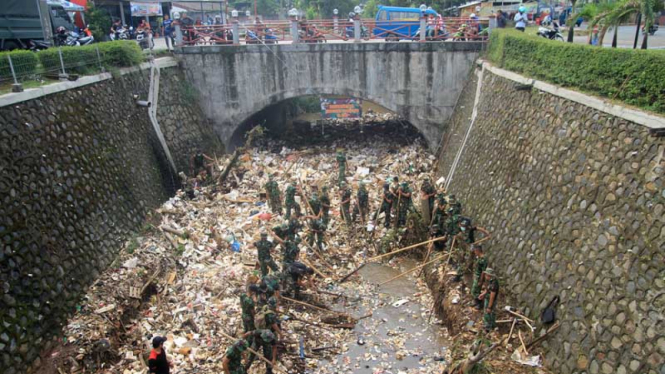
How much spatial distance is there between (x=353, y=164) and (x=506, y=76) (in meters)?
7.00

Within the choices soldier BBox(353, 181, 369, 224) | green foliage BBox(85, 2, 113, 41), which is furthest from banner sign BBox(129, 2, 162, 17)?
soldier BBox(353, 181, 369, 224)

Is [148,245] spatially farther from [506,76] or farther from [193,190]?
[506,76]

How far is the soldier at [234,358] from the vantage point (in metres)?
7.60

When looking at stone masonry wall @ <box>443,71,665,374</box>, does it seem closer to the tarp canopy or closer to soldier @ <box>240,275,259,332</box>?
soldier @ <box>240,275,259,332</box>

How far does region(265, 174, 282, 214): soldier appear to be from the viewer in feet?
50.7

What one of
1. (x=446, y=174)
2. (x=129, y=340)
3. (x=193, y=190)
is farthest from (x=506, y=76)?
(x=129, y=340)

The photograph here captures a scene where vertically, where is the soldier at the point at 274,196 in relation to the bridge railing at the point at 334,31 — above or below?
below

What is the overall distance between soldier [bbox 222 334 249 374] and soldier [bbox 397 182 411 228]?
713 cm

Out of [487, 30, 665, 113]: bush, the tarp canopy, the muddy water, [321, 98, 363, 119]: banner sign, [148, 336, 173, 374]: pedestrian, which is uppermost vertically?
the tarp canopy

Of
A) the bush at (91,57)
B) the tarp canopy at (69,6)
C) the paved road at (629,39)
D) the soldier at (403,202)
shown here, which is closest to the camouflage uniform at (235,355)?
the soldier at (403,202)

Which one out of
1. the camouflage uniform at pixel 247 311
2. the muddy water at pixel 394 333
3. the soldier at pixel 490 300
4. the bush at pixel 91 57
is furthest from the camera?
the bush at pixel 91 57

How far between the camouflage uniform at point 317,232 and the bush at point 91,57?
25.1ft

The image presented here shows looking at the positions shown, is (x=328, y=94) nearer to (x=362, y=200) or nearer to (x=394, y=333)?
(x=362, y=200)

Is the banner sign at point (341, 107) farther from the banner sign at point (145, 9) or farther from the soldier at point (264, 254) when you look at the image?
the soldier at point (264, 254)
